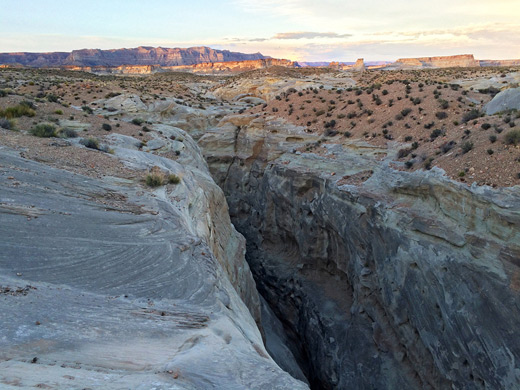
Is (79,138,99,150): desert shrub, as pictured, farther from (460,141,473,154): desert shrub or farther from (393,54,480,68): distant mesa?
(393,54,480,68): distant mesa

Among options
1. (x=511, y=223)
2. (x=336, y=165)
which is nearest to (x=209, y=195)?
(x=336, y=165)

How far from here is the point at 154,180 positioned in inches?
452

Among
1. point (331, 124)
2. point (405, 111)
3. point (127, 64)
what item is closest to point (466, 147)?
point (405, 111)

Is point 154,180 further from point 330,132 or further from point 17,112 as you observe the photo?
point 330,132

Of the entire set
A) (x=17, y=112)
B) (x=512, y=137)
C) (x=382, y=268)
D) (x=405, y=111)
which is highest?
(x=405, y=111)

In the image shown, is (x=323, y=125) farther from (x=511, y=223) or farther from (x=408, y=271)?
(x=511, y=223)

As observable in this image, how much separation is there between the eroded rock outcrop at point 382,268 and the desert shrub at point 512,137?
2309 millimetres

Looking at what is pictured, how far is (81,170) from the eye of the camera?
415 inches

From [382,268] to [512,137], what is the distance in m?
5.99

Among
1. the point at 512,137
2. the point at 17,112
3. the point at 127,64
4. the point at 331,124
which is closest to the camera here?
the point at 512,137

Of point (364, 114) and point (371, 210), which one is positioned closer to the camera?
point (371, 210)

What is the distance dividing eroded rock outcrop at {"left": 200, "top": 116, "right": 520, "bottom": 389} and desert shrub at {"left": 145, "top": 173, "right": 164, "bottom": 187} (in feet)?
25.0

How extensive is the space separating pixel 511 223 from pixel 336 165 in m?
8.85

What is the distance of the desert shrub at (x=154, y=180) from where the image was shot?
1140 centimetres
